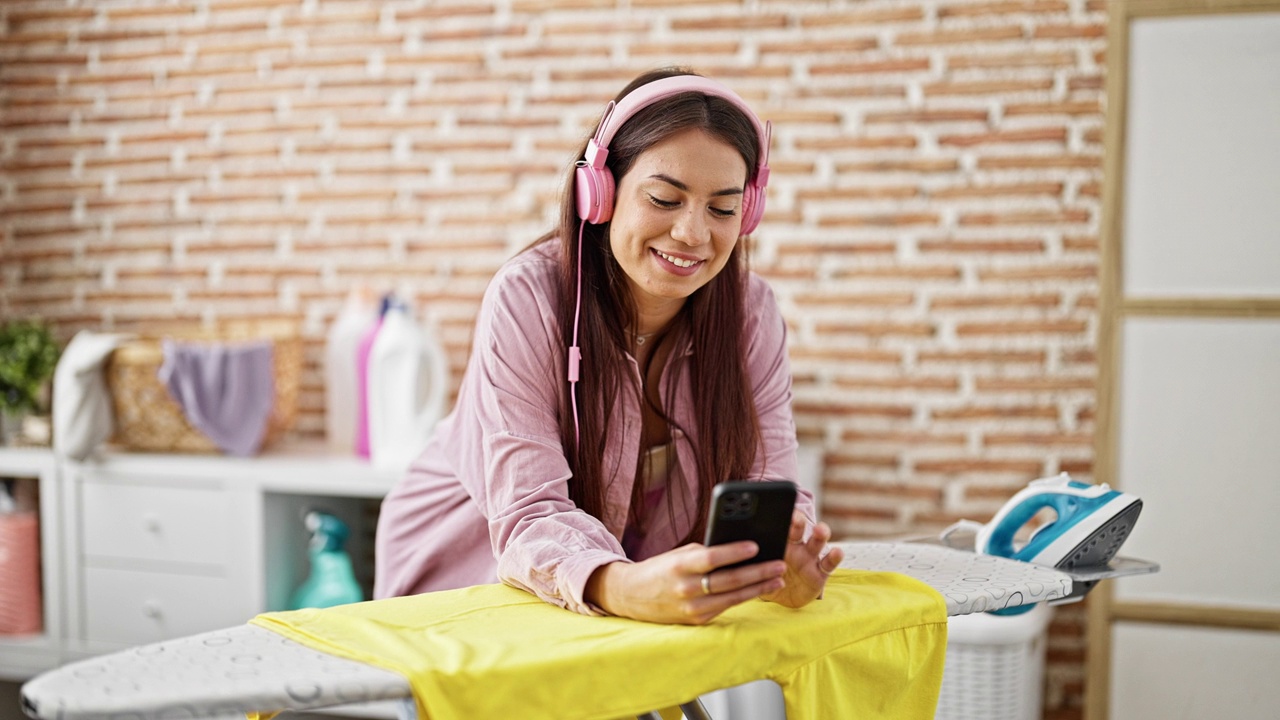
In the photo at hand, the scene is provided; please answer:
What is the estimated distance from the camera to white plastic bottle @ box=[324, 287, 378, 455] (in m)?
2.85

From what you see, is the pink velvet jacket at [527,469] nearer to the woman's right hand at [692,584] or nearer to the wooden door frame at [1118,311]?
Result: the woman's right hand at [692,584]

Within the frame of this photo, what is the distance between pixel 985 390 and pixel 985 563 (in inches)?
51.3

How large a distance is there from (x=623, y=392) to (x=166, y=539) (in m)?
1.76

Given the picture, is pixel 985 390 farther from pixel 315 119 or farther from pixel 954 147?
pixel 315 119

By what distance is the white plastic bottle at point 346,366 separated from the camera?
2.85m

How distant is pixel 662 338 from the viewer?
146cm

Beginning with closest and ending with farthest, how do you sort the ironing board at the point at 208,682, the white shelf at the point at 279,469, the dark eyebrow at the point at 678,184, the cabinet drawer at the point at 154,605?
the ironing board at the point at 208,682
the dark eyebrow at the point at 678,184
the white shelf at the point at 279,469
the cabinet drawer at the point at 154,605

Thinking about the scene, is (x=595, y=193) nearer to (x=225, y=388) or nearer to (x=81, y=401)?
(x=225, y=388)

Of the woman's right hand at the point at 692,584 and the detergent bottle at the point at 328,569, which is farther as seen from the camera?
the detergent bottle at the point at 328,569

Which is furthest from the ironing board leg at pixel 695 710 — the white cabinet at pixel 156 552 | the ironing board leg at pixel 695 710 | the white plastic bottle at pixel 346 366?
the white plastic bottle at pixel 346 366

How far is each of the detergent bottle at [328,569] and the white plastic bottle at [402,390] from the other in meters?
0.18

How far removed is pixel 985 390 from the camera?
2604 millimetres

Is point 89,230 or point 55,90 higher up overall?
point 55,90

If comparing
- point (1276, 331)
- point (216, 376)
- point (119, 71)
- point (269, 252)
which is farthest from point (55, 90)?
point (1276, 331)
